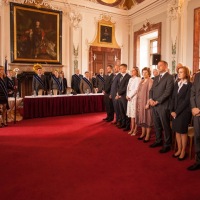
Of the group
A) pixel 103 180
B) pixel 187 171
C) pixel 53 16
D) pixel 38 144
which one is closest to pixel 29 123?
pixel 38 144

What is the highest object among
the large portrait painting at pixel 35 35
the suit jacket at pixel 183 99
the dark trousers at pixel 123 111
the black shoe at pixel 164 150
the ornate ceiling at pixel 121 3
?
the ornate ceiling at pixel 121 3

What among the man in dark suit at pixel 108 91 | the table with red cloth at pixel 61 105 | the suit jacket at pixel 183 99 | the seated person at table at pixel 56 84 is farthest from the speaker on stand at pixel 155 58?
the suit jacket at pixel 183 99

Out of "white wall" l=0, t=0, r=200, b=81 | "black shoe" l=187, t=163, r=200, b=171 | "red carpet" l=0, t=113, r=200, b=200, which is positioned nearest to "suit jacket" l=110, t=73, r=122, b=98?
"red carpet" l=0, t=113, r=200, b=200

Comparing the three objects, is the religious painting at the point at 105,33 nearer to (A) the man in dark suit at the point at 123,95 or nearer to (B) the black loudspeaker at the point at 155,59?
(B) the black loudspeaker at the point at 155,59

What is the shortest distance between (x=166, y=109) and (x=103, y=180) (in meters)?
1.71

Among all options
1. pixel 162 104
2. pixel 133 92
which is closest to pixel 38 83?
pixel 133 92

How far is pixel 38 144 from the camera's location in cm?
418

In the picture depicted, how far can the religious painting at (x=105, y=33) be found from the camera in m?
11.2

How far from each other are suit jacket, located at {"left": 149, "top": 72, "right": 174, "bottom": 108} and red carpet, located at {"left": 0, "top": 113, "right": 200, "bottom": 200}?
2.94 feet

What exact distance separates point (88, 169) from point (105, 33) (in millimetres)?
9459

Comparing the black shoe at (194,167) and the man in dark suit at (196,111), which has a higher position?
the man in dark suit at (196,111)

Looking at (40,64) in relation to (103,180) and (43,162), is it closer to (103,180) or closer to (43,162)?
(43,162)

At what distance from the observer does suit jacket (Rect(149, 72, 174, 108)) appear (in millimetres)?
3655

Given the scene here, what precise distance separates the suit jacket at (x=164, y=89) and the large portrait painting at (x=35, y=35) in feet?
23.8
